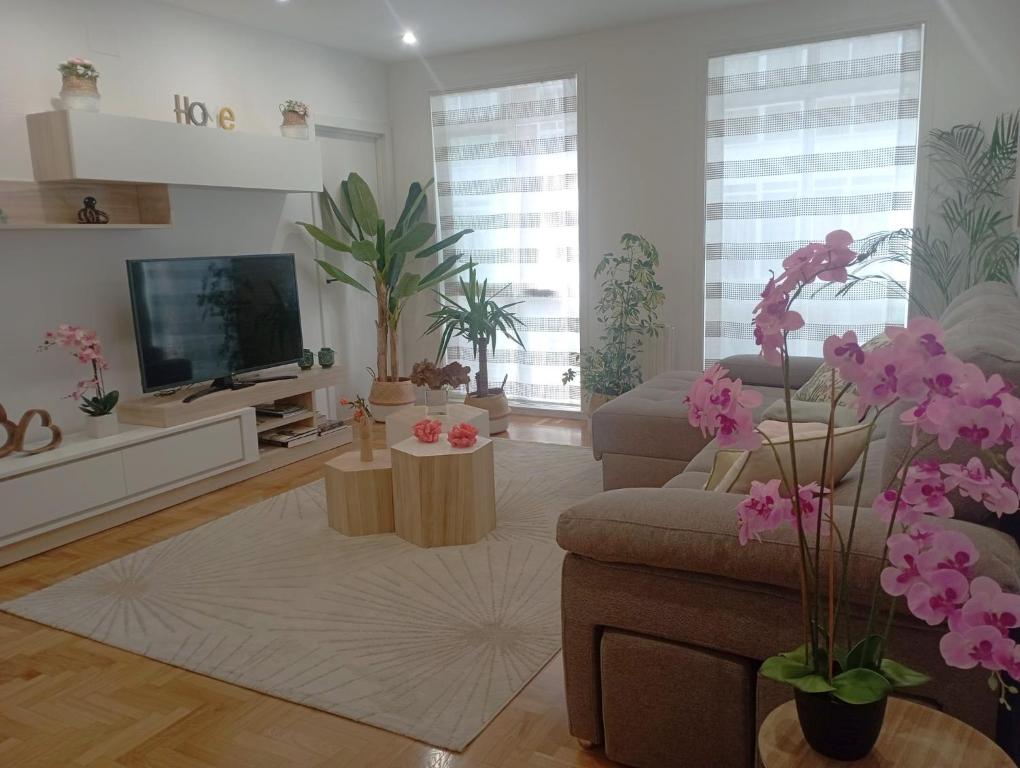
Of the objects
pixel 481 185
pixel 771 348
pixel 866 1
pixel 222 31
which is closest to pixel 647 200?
pixel 481 185

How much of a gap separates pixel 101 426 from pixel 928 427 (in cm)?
373

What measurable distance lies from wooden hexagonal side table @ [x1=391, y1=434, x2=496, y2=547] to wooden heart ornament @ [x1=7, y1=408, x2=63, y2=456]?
1557 millimetres

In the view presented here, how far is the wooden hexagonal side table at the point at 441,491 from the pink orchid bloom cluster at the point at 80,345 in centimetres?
157

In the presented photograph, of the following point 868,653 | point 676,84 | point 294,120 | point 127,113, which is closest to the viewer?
point 868,653

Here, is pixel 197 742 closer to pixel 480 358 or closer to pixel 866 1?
pixel 480 358

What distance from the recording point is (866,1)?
14.5 feet

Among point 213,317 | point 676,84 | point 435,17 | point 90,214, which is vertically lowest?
point 213,317

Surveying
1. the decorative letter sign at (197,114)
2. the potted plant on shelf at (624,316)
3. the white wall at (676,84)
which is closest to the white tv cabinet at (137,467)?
the decorative letter sign at (197,114)

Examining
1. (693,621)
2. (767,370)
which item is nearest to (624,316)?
(767,370)

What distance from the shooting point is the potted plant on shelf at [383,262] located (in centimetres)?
541

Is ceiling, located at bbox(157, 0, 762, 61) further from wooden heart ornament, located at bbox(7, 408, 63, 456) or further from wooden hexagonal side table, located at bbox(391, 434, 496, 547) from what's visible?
wooden hexagonal side table, located at bbox(391, 434, 496, 547)

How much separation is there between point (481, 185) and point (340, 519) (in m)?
3.03

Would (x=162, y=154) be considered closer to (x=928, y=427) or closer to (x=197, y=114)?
(x=197, y=114)

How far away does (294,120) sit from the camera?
16.1ft
